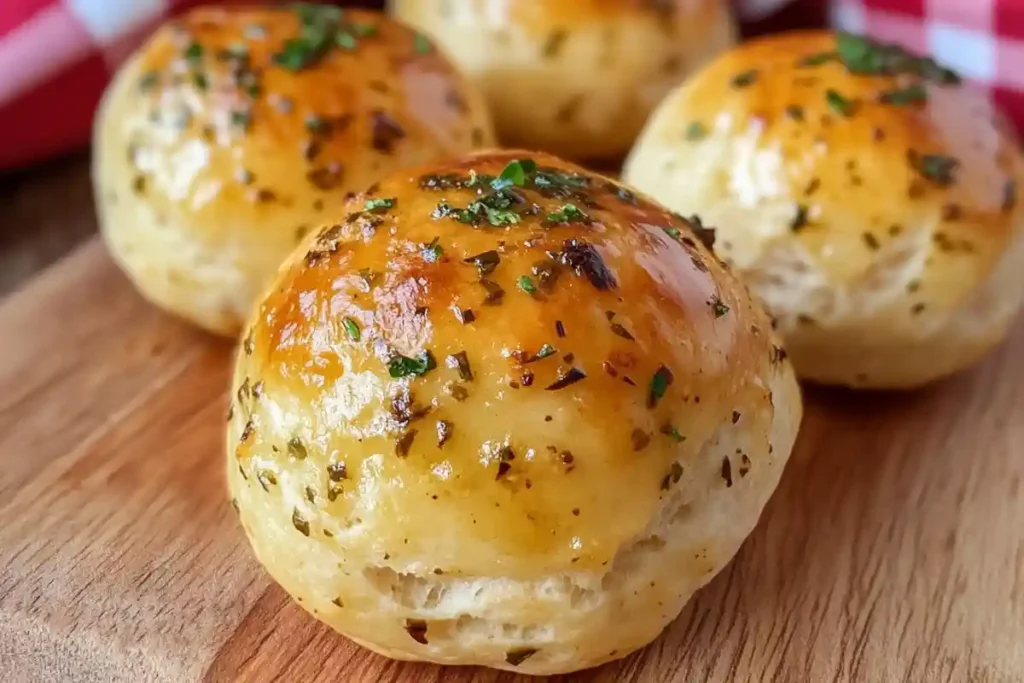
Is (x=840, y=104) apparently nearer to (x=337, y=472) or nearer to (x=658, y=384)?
(x=658, y=384)

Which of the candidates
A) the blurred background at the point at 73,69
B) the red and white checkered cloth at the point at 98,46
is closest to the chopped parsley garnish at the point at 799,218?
the blurred background at the point at 73,69

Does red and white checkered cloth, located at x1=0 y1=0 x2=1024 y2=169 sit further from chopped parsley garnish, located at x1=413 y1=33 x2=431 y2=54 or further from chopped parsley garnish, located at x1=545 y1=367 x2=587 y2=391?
chopped parsley garnish, located at x1=545 y1=367 x2=587 y2=391

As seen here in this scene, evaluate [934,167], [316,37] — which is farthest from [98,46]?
[934,167]

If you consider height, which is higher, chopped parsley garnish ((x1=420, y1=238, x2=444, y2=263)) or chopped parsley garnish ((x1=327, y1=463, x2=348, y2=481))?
chopped parsley garnish ((x1=420, y1=238, x2=444, y2=263))

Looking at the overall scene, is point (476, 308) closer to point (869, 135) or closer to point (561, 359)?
point (561, 359)

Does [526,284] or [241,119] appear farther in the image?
[241,119]

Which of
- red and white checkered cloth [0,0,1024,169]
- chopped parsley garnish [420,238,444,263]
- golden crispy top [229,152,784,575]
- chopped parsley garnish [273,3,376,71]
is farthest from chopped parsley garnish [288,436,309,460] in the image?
red and white checkered cloth [0,0,1024,169]

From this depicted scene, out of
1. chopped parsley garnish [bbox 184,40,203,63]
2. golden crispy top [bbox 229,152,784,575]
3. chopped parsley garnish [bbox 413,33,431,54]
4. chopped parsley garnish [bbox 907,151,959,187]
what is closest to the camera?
golden crispy top [bbox 229,152,784,575]
